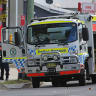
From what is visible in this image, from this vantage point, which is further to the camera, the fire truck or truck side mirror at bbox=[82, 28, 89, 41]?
truck side mirror at bbox=[82, 28, 89, 41]

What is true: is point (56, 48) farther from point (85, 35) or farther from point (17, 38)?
point (17, 38)

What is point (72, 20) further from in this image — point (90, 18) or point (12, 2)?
point (12, 2)

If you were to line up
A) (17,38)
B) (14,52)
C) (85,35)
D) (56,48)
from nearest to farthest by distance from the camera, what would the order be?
(56,48), (85,35), (17,38), (14,52)

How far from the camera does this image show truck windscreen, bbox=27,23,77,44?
19.3m

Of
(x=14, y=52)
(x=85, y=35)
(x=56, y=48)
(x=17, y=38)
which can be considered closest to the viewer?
(x=56, y=48)

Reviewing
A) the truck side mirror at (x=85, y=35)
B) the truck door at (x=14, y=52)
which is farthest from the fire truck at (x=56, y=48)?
the truck door at (x=14, y=52)

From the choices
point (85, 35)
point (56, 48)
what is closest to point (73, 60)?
point (56, 48)

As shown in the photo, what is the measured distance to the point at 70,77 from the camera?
20016mm

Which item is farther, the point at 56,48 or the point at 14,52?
the point at 14,52

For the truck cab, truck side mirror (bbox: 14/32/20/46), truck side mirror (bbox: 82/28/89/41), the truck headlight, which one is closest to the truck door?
truck side mirror (bbox: 14/32/20/46)

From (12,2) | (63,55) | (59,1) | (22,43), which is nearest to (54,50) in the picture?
(63,55)

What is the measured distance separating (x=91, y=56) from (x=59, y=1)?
1917 inches

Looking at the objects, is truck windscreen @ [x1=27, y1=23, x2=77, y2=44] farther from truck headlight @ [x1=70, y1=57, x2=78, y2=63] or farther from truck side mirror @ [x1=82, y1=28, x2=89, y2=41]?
truck headlight @ [x1=70, y1=57, x2=78, y2=63]

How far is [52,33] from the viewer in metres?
19.4
